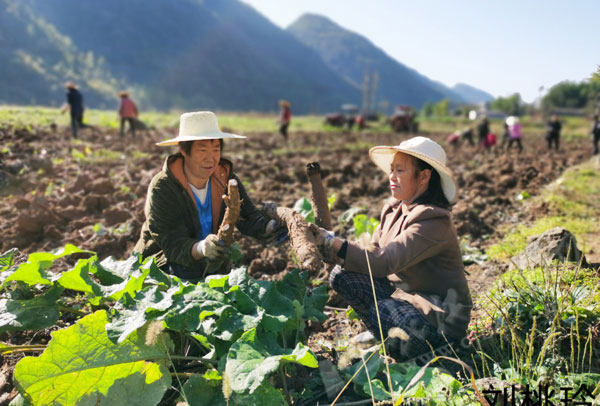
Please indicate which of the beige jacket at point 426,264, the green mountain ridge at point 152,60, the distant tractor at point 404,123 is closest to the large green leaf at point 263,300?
the beige jacket at point 426,264

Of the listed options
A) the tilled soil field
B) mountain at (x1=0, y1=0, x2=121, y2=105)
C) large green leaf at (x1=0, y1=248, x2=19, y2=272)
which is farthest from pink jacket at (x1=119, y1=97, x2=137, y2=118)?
mountain at (x1=0, y1=0, x2=121, y2=105)

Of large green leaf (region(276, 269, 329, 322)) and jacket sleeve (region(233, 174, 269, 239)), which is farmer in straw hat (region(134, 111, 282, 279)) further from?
large green leaf (region(276, 269, 329, 322))

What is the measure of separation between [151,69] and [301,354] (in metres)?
104

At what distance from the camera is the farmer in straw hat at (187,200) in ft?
9.75

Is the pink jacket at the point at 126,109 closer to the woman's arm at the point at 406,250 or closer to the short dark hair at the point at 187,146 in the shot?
Answer: the short dark hair at the point at 187,146

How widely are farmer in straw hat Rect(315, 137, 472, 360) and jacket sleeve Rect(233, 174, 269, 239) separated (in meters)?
0.68

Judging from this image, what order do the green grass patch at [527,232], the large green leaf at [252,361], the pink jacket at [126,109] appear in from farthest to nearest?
the pink jacket at [126,109] < the green grass patch at [527,232] < the large green leaf at [252,361]

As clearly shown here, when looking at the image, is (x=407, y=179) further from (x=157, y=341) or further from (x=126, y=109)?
(x=126, y=109)

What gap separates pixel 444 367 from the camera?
8.66 ft

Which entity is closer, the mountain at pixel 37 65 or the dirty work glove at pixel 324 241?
the dirty work glove at pixel 324 241

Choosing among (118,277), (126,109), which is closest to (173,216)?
(118,277)

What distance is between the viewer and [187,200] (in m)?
3.05

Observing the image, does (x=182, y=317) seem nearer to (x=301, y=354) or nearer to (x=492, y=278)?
(x=301, y=354)

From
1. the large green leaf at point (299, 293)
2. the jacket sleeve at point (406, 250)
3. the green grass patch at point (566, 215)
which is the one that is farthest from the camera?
the green grass patch at point (566, 215)
